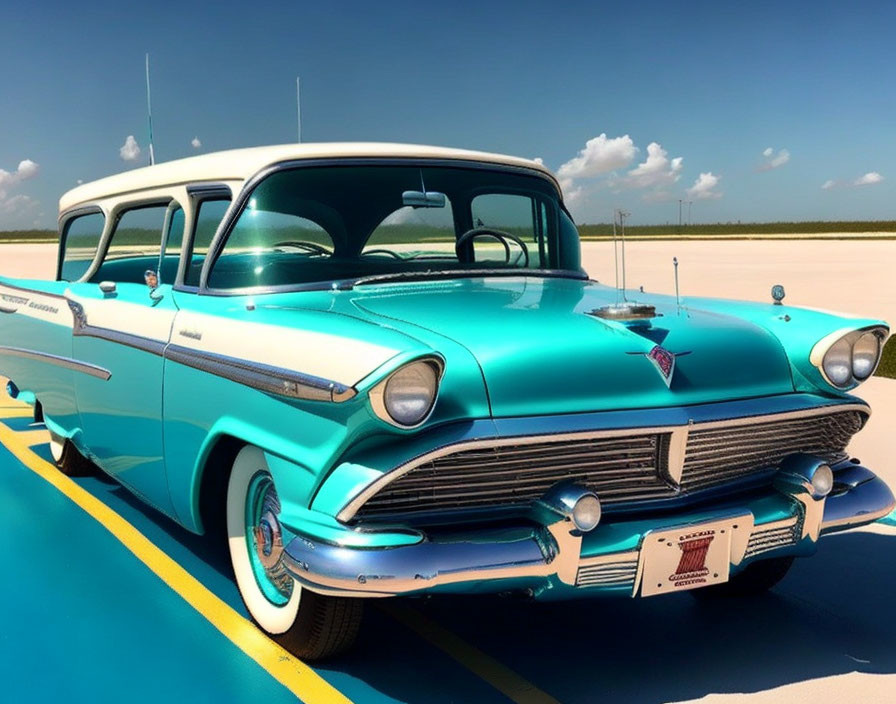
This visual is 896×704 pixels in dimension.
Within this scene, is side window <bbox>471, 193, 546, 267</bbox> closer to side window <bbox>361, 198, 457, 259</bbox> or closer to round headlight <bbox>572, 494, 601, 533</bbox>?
side window <bbox>361, 198, 457, 259</bbox>

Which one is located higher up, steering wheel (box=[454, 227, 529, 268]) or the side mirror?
steering wheel (box=[454, 227, 529, 268])

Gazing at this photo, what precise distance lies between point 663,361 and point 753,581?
52.3 inches

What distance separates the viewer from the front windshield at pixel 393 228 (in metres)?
3.68

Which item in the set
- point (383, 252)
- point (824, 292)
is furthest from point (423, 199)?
point (824, 292)

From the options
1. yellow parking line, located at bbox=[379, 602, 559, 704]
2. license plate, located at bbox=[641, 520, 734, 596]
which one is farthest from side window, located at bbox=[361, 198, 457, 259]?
license plate, located at bbox=[641, 520, 734, 596]

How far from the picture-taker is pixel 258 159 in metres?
3.76

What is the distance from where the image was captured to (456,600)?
373cm

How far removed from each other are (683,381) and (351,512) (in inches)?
42.3

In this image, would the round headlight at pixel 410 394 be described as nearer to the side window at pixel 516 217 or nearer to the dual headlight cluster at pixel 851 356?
the dual headlight cluster at pixel 851 356

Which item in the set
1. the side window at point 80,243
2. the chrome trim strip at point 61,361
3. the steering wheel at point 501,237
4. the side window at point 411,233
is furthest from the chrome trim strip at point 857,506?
the side window at point 80,243

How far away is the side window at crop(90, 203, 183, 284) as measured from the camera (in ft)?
14.0

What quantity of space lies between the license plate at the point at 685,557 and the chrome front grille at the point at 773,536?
0.13m

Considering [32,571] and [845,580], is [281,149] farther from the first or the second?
[845,580]

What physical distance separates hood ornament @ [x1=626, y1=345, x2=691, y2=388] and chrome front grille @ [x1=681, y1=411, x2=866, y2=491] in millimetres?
173
